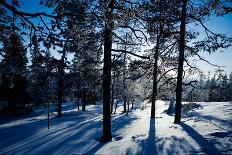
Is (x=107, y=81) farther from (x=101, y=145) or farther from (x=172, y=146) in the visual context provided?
(x=172, y=146)

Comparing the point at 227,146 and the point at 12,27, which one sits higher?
the point at 12,27

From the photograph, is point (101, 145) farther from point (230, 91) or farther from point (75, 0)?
point (230, 91)

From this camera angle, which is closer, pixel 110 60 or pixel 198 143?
pixel 198 143

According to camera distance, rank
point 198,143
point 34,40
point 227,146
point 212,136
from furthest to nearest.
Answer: point 212,136 < point 198,143 < point 227,146 < point 34,40

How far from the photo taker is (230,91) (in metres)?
97.3

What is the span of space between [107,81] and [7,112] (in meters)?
32.0

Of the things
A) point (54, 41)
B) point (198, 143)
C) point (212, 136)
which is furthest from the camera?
point (212, 136)

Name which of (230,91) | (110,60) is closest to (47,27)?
(110,60)

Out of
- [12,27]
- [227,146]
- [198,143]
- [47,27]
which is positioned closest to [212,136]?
[198,143]

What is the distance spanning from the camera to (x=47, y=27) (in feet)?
20.9

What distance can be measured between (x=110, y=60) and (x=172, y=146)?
17.6 ft

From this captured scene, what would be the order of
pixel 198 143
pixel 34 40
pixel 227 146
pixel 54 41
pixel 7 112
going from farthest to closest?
pixel 7 112 → pixel 198 143 → pixel 227 146 → pixel 34 40 → pixel 54 41

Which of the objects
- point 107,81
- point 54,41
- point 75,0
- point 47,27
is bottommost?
point 107,81

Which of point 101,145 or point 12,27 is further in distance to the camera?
point 101,145
